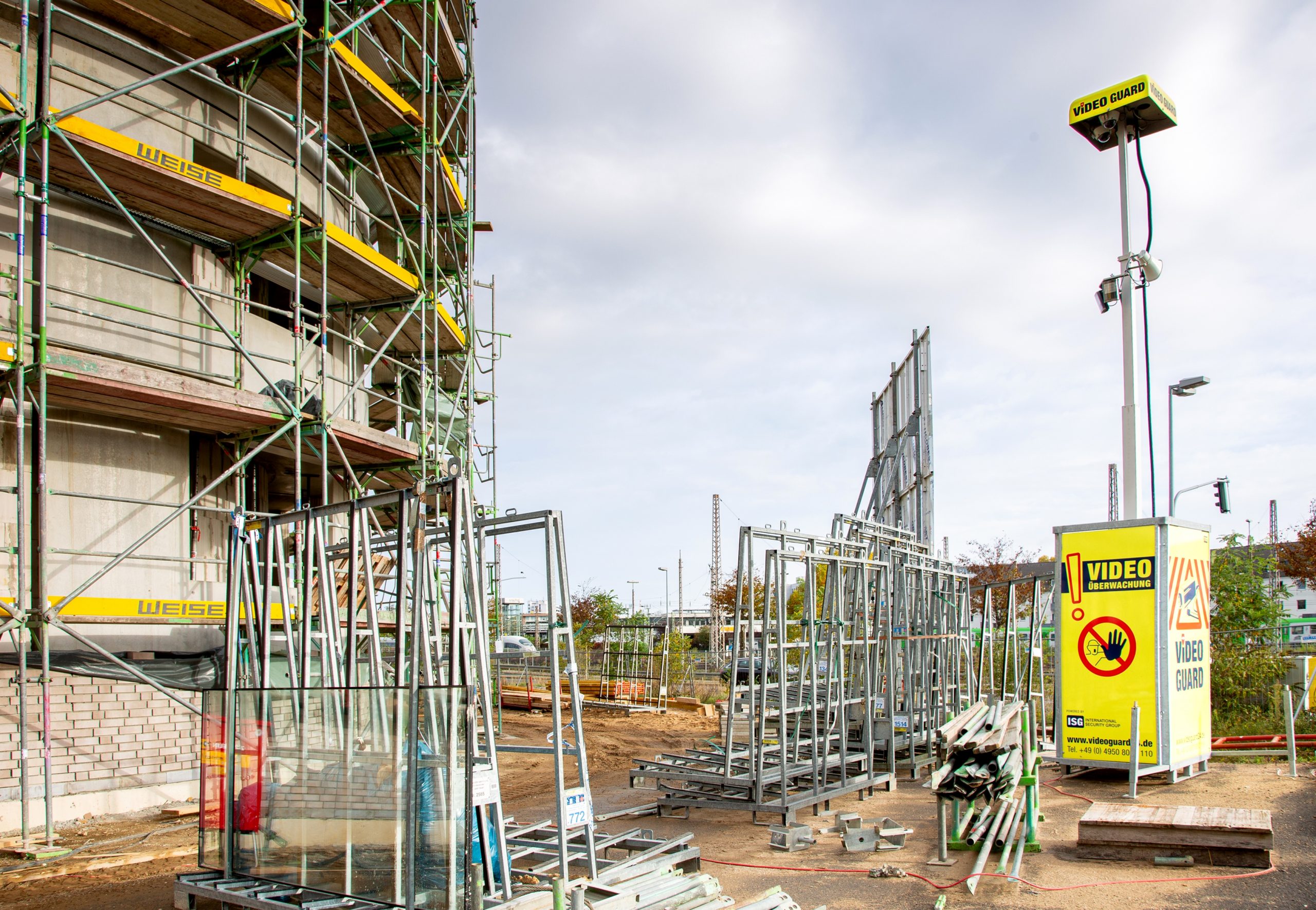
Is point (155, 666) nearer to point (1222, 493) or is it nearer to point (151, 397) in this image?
point (151, 397)

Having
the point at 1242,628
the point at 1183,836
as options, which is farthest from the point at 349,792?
the point at 1242,628

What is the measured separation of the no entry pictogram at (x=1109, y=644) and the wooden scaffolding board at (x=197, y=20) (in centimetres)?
1292

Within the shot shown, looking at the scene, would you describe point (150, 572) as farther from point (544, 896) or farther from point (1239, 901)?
point (1239, 901)

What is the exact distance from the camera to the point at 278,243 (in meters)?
13.2

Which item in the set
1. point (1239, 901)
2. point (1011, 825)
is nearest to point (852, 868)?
point (1011, 825)

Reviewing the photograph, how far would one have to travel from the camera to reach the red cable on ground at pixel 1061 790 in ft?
37.8

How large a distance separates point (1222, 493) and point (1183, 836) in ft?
46.3

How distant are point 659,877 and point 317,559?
3522 millimetres

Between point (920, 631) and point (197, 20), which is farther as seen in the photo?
point (920, 631)

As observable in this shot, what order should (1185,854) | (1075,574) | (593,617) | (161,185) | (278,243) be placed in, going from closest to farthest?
(1185,854), (161,185), (1075,574), (278,243), (593,617)

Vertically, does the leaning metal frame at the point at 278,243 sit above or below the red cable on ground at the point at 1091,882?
above

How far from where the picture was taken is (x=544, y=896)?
6.45 metres

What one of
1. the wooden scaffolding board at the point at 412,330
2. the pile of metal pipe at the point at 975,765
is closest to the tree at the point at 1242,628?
the pile of metal pipe at the point at 975,765

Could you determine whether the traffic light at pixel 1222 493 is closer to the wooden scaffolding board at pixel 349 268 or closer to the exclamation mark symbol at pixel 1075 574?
the exclamation mark symbol at pixel 1075 574
